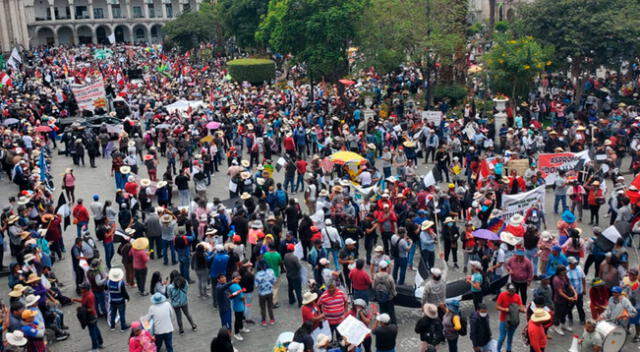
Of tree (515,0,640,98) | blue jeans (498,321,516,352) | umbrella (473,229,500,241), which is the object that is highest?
tree (515,0,640,98)

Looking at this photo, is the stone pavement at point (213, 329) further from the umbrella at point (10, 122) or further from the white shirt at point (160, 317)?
the umbrella at point (10, 122)

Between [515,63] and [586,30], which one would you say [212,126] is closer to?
[515,63]

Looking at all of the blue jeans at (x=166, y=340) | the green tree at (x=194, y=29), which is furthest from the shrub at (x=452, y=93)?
the green tree at (x=194, y=29)

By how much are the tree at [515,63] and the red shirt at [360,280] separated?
1948cm

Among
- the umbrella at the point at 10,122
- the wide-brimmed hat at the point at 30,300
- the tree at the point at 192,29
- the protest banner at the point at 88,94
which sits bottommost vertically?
the wide-brimmed hat at the point at 30,300

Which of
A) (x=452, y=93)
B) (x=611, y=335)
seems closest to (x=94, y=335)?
(x=611, y=335)

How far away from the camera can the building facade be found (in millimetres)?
94750

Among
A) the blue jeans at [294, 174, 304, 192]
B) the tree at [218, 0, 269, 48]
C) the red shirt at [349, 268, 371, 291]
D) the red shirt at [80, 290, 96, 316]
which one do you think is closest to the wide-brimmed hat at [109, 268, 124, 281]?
the red shirt at [80, 290, 96, 316]

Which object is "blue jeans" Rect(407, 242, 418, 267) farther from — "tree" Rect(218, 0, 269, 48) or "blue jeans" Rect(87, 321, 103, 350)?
"tree" Rect(218, 0, 269, 48)

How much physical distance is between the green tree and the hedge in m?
15.3

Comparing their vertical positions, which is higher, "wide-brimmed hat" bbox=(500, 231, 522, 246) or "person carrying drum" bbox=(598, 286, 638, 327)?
"wide-brimmed hat" bbox=(500, 231, 522, 246)

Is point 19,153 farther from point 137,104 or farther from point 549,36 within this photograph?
point 549,36

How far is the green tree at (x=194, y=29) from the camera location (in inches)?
2466

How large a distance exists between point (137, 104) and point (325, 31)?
10.1m
